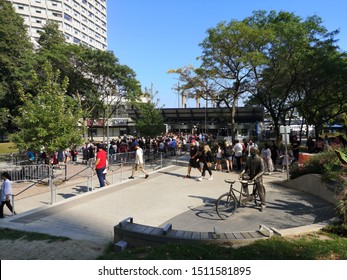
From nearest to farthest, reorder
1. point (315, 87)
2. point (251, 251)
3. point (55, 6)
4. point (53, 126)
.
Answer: point (251, 251) → point (53, 126) → point (315, 87) → point (55, 6)

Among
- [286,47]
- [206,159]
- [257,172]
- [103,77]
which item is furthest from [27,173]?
[103,77]

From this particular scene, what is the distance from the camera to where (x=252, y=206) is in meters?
8.83

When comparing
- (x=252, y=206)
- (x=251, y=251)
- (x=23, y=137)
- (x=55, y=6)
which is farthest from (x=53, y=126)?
(x=55, y=6)

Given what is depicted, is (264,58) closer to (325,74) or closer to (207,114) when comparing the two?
(325,74)

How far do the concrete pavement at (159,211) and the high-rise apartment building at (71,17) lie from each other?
58.4 metres

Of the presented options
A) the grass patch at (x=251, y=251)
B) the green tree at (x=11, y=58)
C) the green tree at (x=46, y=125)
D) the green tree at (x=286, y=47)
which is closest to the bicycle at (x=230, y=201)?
the grass patch at (x=251, y=251)

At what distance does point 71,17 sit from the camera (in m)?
76.3

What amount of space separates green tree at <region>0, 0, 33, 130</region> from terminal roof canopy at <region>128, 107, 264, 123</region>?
14.5m

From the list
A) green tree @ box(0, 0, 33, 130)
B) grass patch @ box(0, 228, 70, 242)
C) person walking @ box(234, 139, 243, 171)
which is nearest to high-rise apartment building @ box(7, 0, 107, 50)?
green tree @ box(0, 0, 33, 130)

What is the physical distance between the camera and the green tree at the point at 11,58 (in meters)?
31.7

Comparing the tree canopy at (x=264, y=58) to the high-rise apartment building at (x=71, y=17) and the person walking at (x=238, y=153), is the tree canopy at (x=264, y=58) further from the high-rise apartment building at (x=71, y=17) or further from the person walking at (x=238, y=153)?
the high-rise apartment building at (x=71, y=17)

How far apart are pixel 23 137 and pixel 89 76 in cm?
2081

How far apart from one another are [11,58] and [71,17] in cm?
4873

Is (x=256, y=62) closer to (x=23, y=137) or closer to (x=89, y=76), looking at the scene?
(x=23, y=137)
